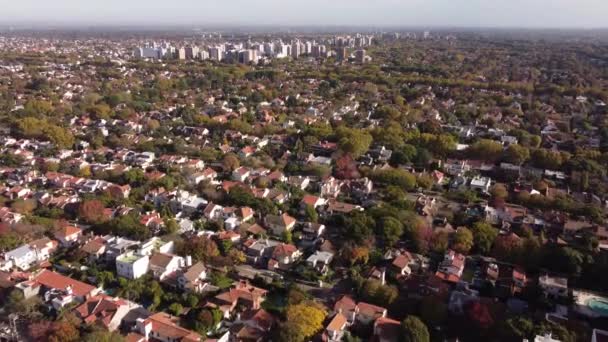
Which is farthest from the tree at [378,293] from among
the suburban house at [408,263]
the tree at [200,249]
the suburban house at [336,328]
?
the tree at [200,249]

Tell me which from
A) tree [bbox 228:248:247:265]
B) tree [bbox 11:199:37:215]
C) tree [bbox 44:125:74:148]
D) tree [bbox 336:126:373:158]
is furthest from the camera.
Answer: tree [bbox 44:125:74:148]

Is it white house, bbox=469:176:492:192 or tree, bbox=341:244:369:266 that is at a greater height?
white house, bbox=469:176:492:192

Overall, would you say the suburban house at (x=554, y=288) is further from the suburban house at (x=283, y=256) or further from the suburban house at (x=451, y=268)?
the suburban house at (x=283, y=256)

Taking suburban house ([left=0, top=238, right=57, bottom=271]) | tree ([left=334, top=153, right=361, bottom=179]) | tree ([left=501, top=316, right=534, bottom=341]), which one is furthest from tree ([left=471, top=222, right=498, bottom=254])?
suburban house ([left=0, top=238, right=57, bottom=271])

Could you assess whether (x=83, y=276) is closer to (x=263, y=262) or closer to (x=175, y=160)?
(x=263, y=262)

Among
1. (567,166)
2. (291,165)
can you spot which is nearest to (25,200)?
(291,165)

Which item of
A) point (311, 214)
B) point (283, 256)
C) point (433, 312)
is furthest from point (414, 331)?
point (311, 214)

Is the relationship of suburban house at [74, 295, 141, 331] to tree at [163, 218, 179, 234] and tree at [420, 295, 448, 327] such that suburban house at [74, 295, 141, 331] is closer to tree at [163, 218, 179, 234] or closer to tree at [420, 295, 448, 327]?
tree at [163, 218, 179, 234]
